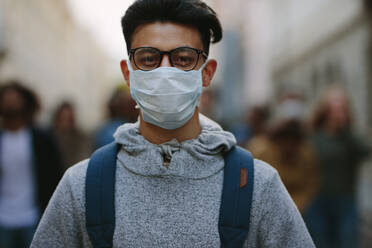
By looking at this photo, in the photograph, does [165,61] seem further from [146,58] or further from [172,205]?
[172,205]

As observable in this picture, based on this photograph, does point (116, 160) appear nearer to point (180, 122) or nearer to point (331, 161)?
point (180, 122)

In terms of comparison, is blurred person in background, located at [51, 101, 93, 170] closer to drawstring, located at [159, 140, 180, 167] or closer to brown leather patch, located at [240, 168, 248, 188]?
drawstring, located at [159, 140, 180, 167]

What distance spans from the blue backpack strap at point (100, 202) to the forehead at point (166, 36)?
52cm

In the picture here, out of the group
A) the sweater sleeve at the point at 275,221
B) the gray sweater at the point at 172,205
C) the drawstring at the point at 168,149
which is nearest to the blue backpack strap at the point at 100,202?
the gray sweater at the point at 172,205

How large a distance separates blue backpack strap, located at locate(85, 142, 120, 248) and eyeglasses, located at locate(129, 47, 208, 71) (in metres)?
0.44

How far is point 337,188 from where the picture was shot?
18.2ft

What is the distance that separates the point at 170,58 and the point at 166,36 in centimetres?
9

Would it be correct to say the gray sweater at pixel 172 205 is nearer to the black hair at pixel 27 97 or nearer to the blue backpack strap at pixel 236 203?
the blue backpack strap at pixel 236 203

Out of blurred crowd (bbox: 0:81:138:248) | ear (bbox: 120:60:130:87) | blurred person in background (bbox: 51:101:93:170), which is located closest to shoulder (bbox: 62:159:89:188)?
ear (bbox: 120:60:130:87)

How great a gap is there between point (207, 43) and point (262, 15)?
27.6 metres

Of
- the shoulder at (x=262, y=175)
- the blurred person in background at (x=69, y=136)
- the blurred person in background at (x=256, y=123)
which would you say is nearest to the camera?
the shoulder at (x=262, y=175)

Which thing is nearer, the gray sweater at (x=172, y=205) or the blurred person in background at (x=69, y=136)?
the gray sweater at (x=172, y=205)

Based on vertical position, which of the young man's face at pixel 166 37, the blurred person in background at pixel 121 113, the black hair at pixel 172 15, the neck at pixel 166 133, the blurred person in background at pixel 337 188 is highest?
the black hair at pixel 172 15

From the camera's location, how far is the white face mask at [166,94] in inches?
84.4
